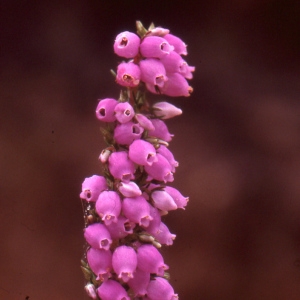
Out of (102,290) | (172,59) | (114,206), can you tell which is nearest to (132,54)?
(172,59)

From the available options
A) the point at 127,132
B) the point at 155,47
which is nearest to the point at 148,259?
the point at 127,132

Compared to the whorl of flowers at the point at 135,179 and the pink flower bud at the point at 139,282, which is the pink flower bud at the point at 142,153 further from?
the pink flower bud at the point at 139,282

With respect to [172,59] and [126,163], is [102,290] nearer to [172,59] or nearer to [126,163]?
[126,163]

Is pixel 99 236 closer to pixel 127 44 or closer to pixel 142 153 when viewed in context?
pixel 142 153

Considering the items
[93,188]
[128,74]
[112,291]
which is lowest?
[112,291]

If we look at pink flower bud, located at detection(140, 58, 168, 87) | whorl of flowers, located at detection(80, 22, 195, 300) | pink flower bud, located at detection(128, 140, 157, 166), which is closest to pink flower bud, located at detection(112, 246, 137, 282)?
whorl of flowers, located at detection(80, 22, 195, 300)

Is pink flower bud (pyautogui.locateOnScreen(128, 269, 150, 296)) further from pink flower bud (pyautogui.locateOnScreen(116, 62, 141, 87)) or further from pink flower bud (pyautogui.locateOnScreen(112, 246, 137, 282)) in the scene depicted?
pink flower bud (pyautogui.locateOnScreen(116, 62, 141, 87))

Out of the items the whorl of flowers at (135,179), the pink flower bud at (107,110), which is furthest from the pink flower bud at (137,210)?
the pink flower bud at (107,110)
